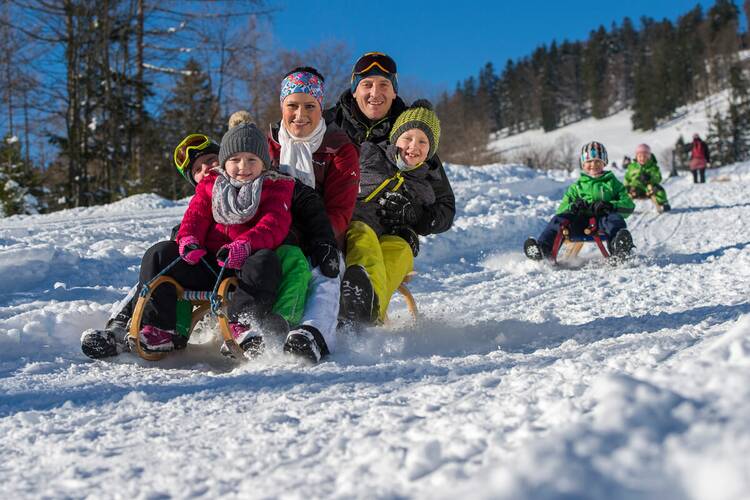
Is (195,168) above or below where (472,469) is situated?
above

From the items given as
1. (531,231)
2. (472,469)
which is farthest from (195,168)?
(531,231)

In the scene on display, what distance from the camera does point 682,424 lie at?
1.18 meters

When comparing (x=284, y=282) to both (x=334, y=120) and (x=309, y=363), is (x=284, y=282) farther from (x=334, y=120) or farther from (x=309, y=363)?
(x=334, y=120)

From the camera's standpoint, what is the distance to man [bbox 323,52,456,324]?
364 cm

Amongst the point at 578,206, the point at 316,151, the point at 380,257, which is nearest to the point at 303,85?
the point at 316,151

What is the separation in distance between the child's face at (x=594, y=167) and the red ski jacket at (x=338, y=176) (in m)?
3.78

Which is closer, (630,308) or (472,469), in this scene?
(472,469)

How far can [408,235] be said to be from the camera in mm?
3629

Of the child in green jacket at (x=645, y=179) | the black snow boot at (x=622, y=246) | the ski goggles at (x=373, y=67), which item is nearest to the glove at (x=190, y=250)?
the ski goggles at (x=373, y=67)

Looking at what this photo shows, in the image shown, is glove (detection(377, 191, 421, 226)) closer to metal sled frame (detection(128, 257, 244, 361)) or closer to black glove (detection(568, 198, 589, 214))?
metal sled frame (detection(128, 257, 244, 361))

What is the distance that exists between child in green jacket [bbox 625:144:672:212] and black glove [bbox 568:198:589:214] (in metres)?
4.20

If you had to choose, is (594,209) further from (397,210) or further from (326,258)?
(326,258)

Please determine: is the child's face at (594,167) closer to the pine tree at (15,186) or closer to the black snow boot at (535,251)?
the black snow boot at (535,251)

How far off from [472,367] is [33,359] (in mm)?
1893
